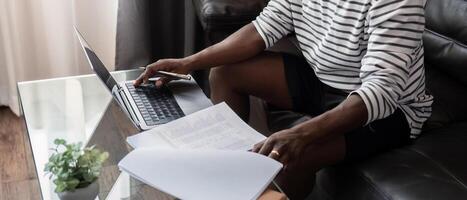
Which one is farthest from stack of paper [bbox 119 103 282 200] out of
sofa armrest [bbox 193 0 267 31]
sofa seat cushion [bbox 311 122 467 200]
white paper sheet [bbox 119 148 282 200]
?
sofa armrest [bbox 193 0 267 31]

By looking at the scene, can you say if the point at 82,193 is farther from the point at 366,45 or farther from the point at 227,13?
the point at 227,13

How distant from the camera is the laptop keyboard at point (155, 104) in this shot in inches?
53.4

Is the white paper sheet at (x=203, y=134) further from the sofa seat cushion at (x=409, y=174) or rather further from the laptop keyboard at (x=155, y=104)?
the sofa seat cushion at (x=409, y=174)

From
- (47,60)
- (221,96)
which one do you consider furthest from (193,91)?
(47,60)

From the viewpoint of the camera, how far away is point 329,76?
1520 millimetres

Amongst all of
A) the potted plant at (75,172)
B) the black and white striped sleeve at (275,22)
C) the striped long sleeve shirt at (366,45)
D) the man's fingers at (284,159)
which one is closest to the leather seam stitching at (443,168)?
the striped long sleeve shirt at (366,45)

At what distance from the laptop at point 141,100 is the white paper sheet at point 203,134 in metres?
0.08

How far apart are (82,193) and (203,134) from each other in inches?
10.6

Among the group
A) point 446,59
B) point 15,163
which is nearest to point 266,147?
point 446,59

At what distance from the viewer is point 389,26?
129 centimetres

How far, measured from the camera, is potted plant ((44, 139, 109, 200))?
3.57 ft

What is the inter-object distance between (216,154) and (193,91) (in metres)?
0.43

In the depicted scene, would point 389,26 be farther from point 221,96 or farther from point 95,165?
point 95,165

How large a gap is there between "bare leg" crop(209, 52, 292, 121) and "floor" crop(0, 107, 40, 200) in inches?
23.6
